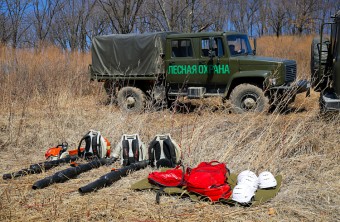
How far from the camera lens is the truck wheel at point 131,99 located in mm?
10578

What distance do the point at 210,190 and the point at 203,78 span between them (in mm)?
5885

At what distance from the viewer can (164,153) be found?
5328 millimetres

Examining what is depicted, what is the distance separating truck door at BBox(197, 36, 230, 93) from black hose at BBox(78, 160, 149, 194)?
473 cm

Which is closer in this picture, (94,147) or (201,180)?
(201,180)

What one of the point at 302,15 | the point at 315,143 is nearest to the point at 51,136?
the point at 315,143

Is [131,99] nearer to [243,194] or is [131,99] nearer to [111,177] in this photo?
[111,177]

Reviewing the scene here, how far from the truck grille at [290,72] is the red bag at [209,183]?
17.7 ft

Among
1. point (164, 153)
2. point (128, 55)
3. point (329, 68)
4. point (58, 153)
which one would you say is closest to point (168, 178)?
point (164, 153)

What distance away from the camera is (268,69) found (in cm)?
923

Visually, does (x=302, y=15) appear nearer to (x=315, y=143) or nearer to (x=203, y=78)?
(x=203, y=78)

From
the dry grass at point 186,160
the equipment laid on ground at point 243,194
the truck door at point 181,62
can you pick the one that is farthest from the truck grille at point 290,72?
the equipment laid on ground at point 243,194

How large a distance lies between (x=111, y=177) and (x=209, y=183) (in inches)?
46.5

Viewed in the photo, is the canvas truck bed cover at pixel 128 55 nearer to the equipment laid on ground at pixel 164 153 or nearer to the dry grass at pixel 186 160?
the dry grass at pixel 186 160

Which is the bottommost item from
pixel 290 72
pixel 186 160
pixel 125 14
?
pixel 186 160
